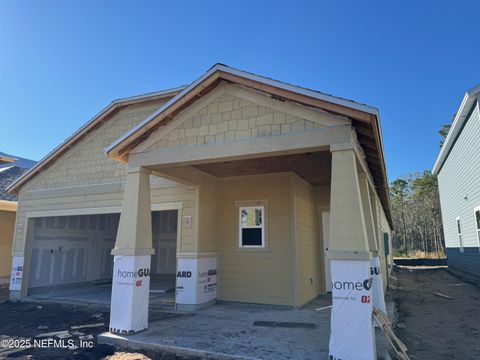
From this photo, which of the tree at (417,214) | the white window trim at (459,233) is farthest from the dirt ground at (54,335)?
the tree at (417,214)

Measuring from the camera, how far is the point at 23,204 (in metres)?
11.4

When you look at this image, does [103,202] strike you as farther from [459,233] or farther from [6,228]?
[459,233]

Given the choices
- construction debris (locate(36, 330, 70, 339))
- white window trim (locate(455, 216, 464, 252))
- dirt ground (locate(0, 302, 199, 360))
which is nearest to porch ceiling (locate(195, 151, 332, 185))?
dirt ground (locate(0, 302, 199, 360))

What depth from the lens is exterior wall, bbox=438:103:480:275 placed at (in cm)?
1178

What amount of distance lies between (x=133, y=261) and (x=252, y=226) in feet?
12.0

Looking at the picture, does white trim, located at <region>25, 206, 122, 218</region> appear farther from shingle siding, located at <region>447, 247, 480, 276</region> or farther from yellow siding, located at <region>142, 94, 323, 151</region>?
shingle siding, located at <region>447, 247, 480, 276</region>

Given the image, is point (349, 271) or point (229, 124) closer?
point (349, 271)

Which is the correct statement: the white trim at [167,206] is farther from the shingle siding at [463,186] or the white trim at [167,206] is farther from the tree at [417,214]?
the tree at [417,214]

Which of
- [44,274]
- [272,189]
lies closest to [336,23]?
[272,189]

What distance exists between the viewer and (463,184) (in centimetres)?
1414

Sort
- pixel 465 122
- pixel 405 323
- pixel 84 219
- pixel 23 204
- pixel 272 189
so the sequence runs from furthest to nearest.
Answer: pixel 84 219
pixel 465 122
pixel 23 204
pixel 272 189
pixel 405 323

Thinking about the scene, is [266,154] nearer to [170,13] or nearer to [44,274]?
[170,13]

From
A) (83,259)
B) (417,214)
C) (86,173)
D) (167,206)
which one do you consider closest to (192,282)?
(167,206)

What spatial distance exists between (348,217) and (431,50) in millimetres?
12593
